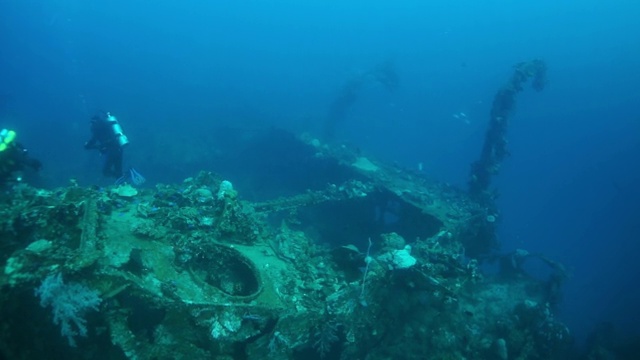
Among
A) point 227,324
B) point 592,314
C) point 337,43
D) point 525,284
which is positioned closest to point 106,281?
point 227,324

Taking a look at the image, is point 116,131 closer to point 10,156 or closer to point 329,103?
point 10,156

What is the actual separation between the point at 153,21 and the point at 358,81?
167m

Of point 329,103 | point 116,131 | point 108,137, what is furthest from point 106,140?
point 329,103

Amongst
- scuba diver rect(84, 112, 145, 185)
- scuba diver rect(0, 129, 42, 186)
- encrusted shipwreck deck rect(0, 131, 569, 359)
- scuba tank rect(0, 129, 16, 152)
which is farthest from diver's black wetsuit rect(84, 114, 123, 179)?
scuba tank rect(0, 129, 16, 152)

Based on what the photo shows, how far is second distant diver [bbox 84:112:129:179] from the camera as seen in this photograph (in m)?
10.1

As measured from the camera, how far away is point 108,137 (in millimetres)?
10289

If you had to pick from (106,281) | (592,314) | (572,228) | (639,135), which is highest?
(106,281)

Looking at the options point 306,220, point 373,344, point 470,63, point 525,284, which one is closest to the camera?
point 373,344

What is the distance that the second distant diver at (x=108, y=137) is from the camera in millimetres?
10102

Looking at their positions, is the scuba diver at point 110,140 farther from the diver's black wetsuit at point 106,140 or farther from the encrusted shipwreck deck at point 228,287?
the encrusted shipwreck deck at point 228,287

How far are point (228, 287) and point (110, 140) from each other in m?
6.34

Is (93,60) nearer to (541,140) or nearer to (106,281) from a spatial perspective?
(106,281)

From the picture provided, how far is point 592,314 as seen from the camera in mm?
35125

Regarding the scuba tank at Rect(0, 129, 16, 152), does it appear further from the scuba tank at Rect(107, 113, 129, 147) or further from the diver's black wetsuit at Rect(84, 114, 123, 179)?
the scuba tank at Rect(107, 113, 129, 147)
